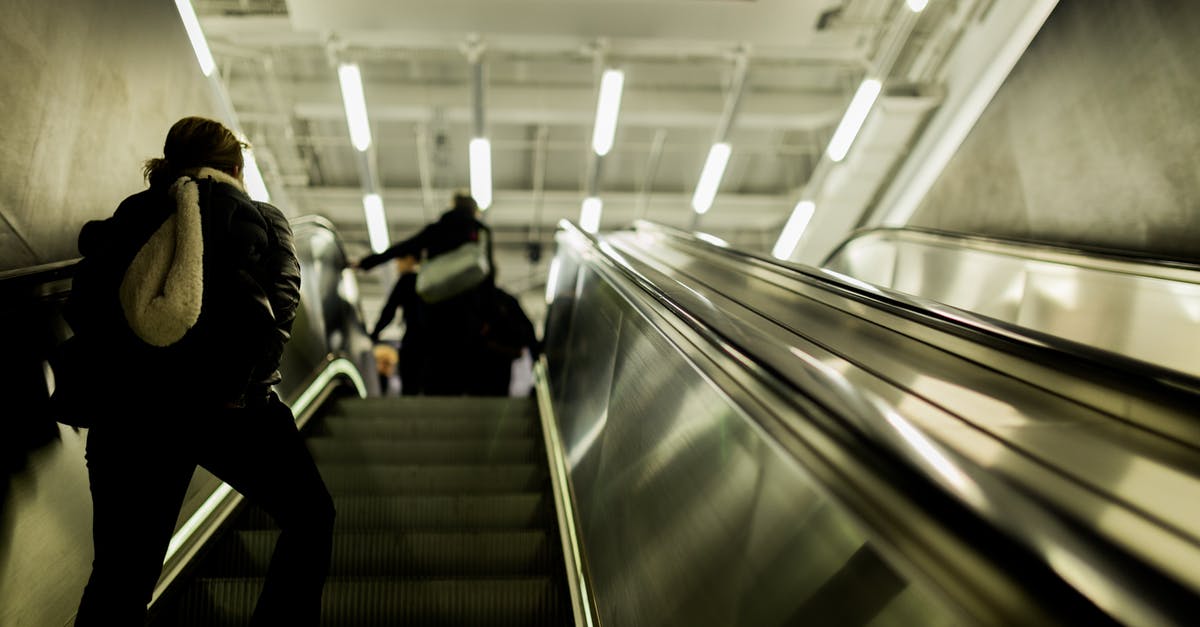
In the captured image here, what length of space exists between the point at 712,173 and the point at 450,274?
3782 millimetres

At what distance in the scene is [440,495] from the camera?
241 centimetres

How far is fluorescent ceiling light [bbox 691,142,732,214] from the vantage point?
6.22 meters

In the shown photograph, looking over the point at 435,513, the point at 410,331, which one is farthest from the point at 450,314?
the point at 435,513

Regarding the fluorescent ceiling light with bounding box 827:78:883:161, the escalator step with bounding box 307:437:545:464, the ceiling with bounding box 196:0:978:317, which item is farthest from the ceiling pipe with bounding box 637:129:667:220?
the escalator step with bounding box 307:437:545:464

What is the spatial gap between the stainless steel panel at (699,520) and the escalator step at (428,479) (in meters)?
0.57

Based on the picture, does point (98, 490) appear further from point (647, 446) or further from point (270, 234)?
point (647, 446)

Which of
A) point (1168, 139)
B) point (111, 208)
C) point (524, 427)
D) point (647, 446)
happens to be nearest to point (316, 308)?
point (111, 208)

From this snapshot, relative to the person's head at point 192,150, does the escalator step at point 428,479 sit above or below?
below

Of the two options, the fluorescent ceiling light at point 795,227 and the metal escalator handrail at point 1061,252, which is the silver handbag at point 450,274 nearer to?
the metal escalator handrail at point 1061,252

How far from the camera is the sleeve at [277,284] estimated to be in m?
1.47

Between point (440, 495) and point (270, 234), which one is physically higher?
point (270, 234)

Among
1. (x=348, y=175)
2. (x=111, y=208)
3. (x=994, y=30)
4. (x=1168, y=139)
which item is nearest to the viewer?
(x=111, y=208)

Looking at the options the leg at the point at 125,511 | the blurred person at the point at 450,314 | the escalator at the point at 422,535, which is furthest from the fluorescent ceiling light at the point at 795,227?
the leg at the point at 125,511

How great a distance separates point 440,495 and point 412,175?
25.6 feet
